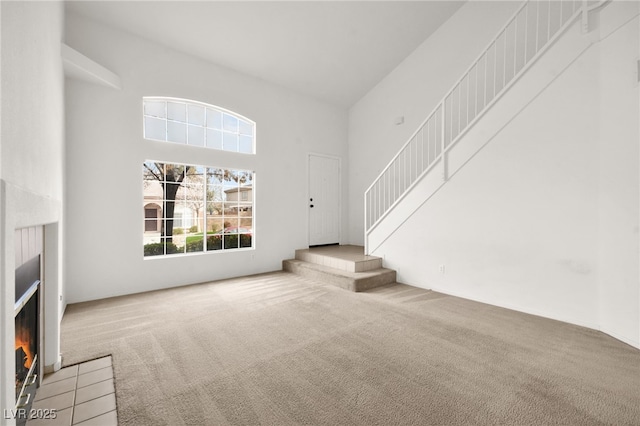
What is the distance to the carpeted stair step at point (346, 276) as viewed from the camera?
444 cm

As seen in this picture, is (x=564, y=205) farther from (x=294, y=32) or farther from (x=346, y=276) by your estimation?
(x=294, y=32)

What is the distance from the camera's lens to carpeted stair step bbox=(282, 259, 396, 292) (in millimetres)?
4441

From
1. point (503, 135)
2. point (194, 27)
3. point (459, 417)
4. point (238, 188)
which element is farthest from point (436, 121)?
point (459, 417)

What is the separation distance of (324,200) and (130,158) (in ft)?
12.8

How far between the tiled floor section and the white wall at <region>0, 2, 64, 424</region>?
0.20m

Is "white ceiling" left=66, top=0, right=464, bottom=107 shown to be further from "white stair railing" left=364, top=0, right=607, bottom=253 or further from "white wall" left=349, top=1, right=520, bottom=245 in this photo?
"white stair railing" left=364, top=0, right=607, bottom=253

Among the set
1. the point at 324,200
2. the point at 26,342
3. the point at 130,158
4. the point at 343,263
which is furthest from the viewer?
the point at 324,200

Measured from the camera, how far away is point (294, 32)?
189 inches

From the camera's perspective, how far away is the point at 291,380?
2.12 metres

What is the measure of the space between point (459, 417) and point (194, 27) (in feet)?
18.0

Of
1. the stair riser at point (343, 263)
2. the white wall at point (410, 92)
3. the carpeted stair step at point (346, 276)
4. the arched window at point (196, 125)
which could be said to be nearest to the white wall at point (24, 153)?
the arched window at point (196, 125)

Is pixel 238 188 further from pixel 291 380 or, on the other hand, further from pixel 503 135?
pixel 503 135

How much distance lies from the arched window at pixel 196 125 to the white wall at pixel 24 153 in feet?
7.09

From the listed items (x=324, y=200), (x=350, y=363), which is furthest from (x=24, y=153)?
(x=324, y=200)
